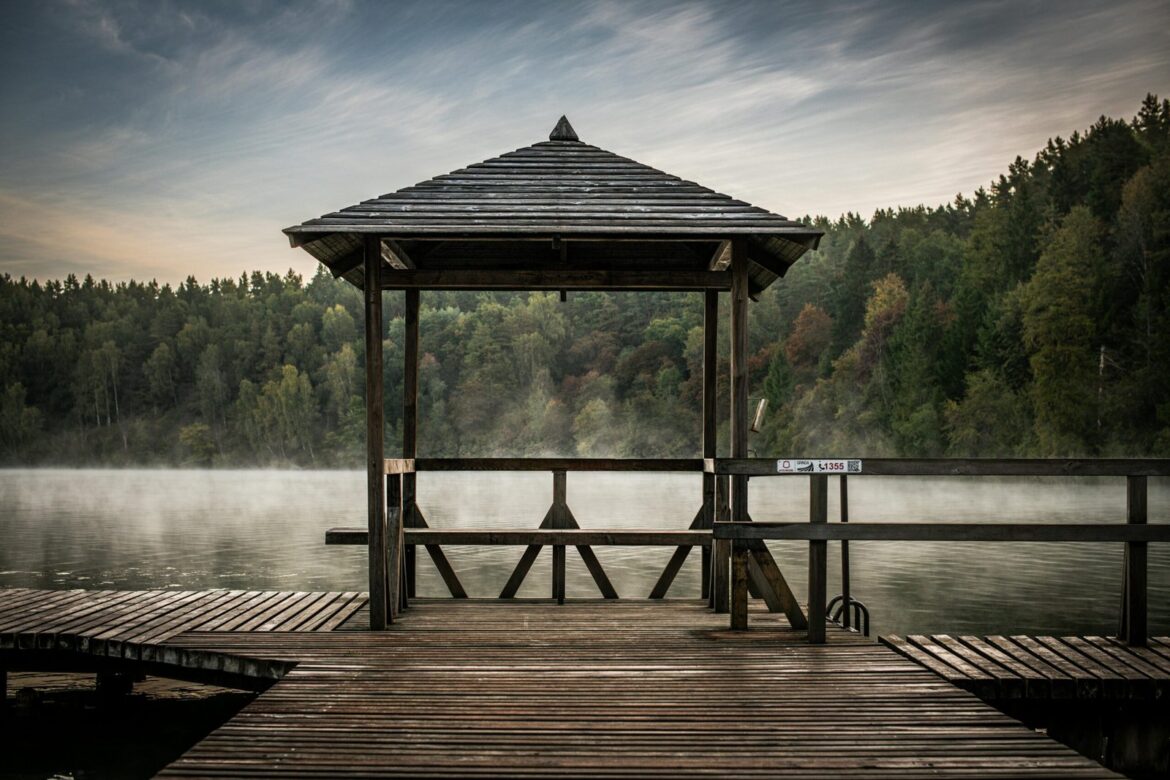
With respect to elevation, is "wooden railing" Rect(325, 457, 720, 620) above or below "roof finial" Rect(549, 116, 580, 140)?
below

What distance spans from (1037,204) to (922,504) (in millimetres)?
30516

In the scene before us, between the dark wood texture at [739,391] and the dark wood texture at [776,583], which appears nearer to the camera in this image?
the dark wood texture at [776,583]

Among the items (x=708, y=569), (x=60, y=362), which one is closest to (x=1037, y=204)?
(x=708, y=569)

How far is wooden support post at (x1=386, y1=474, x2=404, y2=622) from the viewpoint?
25.8ft

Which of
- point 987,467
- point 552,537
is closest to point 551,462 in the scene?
point 552,537

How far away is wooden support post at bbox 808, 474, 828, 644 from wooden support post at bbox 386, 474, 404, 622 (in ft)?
9.72

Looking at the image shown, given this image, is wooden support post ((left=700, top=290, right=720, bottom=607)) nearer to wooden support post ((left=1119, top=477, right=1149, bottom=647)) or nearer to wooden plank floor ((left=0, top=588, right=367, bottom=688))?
wooden plank floor ((left=0, top=588, right=367, bottom=688))

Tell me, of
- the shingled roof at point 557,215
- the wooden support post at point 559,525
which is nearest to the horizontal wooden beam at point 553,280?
the shingled roof at point 557,215

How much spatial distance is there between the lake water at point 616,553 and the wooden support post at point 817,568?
8.29 metres

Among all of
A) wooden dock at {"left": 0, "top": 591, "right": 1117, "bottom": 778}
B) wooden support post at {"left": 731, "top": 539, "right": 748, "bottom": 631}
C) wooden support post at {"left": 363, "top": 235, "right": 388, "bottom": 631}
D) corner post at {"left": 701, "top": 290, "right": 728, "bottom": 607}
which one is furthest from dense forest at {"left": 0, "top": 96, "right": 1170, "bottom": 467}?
wooden support post at {"left": 363, "top": 235, "right": 388, "bottom": 631}

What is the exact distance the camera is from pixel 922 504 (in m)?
36.8

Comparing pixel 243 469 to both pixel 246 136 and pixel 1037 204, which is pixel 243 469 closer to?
pixel 246 136

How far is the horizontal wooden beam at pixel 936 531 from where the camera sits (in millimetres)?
6898

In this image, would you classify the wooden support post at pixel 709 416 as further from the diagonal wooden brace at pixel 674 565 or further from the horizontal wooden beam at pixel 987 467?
the horizontal wooden beam at pixel 987 467
